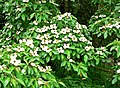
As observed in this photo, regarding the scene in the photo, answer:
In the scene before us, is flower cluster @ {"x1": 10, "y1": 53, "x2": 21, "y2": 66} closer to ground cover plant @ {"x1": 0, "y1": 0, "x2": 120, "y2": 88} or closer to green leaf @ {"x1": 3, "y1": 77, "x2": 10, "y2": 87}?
ground cover plant @ {"x1": 0, "y1": 0, "x2": 120, "y2": 88}

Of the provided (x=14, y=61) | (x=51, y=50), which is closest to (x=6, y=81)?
(x=14, y=61)

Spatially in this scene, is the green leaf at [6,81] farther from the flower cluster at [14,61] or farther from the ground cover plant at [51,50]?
the flower cluster at [14,61]

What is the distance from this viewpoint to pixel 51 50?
2.16 meters

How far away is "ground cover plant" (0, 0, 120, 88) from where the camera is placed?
6.12 ft

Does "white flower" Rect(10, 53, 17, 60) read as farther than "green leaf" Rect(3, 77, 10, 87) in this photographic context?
Yes

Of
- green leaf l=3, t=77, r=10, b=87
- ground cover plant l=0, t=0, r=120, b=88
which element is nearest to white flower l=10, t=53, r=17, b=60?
ground cover plant l=0, t=0, r=120, b=88

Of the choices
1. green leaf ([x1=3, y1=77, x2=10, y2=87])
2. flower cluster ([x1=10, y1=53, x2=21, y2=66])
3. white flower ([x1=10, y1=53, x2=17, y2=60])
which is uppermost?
white flower ([x1=10, y1=53, x2=17, y2=60])

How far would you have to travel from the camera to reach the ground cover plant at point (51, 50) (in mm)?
1864

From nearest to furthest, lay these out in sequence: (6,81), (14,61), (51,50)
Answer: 1. (6,81)
2. (14,61)
3. (51,50)

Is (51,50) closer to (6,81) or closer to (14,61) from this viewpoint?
(14,61)

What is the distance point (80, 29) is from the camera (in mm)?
2615

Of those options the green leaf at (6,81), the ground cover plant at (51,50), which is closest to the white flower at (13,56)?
the ground cover plant at (51,50)

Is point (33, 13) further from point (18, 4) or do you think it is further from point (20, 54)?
point (20, 54)

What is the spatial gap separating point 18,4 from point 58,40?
0.76 m
